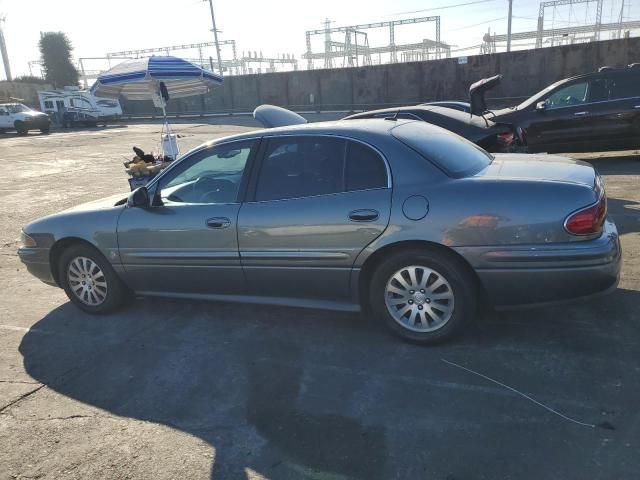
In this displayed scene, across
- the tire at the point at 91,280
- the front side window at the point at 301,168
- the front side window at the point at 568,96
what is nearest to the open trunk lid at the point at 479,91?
the front side window at the point at 568,96

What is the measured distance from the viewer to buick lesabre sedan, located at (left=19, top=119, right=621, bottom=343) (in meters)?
3.20

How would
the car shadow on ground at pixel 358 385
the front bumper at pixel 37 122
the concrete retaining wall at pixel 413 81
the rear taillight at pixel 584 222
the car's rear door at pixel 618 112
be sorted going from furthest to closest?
1. the front bumper at pixel 37 122
2. the concrete retaining wall at pixel 413 81
3. the car's rear door at pixel 618 112
4. the rear taillight at pixel 584 222
5. the car shadow on ground at pixel 358 385

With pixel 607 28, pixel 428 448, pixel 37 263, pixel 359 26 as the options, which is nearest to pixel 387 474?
pixel 428 448

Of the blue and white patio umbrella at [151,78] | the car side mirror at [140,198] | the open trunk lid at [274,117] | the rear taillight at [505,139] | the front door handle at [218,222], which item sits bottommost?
the front door handle at [218,222]

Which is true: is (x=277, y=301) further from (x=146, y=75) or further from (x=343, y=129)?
(x=146, y=75)

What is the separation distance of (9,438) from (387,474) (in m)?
2.18

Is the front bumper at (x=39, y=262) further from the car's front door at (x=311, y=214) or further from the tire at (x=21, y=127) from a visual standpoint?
the tire at (x=21, y=127)

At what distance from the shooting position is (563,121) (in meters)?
9.32

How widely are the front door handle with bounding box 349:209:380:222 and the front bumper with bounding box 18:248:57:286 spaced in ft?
9.55

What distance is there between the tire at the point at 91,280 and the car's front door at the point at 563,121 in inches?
311

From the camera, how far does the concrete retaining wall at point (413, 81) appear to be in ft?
77.2

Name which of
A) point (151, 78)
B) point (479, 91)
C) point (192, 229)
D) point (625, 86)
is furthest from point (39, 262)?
point (625, 86)

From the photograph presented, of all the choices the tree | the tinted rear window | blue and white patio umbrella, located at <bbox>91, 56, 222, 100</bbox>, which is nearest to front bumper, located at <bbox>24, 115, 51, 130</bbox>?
blue and white patio umbrella, located at <bbox>91, 56, 222, 100</bbox>

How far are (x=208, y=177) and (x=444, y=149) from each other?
1.89 m
